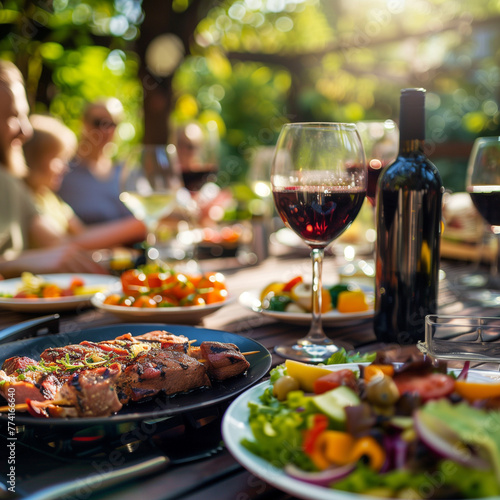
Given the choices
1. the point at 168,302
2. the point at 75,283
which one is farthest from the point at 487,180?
the point at 75,283

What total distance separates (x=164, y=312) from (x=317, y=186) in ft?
1.85

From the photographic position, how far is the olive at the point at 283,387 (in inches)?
30.4

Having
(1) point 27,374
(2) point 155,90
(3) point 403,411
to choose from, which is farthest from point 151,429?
(2) point 155,90

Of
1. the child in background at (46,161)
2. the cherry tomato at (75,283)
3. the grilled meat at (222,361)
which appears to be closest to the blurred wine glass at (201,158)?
the cherry tomato at (75,283)

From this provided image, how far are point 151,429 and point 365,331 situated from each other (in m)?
0.81

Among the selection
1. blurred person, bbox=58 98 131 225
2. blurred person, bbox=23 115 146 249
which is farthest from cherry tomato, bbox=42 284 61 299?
blurred person, bbox=58 98 131 225

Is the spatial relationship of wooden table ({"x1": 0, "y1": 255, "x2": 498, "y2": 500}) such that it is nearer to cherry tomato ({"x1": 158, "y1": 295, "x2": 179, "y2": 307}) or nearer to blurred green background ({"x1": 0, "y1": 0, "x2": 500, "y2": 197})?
cherry tomato ({"x1": 158, "y1": 295, "x2": 179, "y2": 307})

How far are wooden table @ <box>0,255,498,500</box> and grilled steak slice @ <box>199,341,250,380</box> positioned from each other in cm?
16

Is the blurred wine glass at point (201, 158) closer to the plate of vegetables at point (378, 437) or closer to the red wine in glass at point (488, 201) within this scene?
the red wine in glass at point (488, 201)

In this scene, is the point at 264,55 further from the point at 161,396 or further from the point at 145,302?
the point at 161,396

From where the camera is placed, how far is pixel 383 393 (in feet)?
2.18

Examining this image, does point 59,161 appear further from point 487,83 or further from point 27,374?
point 487,83

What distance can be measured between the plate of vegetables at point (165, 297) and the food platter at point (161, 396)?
27 centimetres

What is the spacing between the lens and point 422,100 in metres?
1.22
